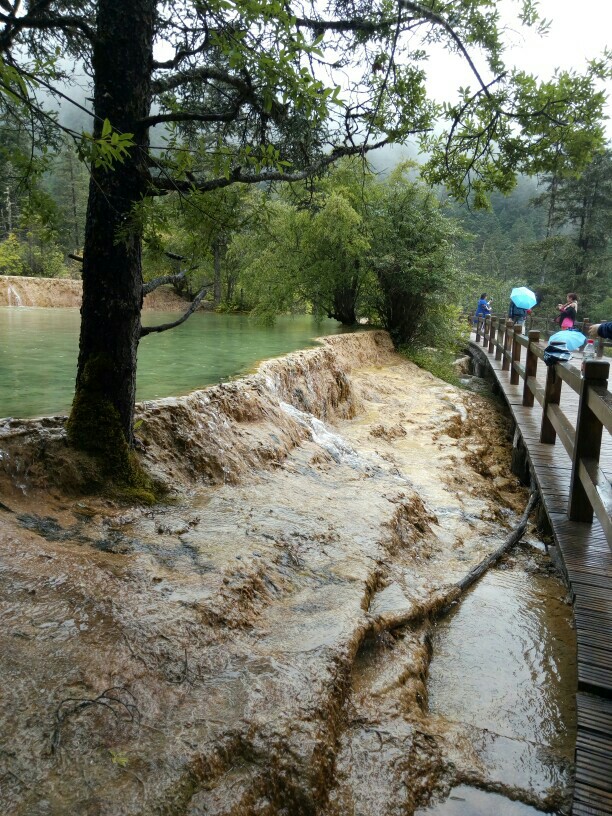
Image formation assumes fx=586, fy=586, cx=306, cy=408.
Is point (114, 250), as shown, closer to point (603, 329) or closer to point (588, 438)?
point (588, 438)

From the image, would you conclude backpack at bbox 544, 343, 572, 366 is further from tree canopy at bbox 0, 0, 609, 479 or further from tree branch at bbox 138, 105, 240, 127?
tree branch at bbox 138, 105, 240, 127

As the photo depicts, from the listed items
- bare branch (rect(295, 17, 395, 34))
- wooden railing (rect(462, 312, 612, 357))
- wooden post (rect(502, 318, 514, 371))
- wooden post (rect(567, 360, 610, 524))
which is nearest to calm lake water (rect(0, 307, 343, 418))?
bare branch (rect(295, 17, 395, 34))

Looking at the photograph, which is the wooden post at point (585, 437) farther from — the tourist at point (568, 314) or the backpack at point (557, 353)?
the tourist at point (568, 314)

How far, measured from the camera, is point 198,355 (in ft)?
32.6

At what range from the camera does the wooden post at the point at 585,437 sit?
427cm

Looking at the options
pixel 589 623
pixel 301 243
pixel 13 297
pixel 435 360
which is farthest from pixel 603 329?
pixel 13 297

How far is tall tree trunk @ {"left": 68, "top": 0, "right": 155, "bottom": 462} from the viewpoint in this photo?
12.9 ft

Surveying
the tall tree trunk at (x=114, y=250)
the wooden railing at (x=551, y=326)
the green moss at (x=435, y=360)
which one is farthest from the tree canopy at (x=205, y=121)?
the green moss at (x=435, y=360)

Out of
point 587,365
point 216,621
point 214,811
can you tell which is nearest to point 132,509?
point 216,621

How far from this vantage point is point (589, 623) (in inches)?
139

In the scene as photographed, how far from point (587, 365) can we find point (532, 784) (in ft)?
9.05

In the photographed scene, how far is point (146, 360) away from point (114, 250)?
5.12 metres

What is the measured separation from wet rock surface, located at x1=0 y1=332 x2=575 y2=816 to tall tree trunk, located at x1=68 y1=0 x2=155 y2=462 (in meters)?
0.44

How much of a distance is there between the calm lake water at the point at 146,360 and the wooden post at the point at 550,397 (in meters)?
3.81
